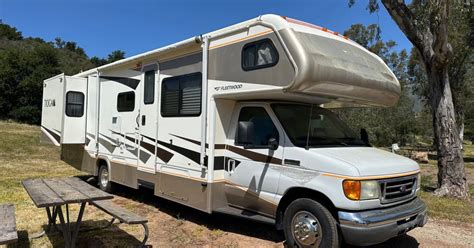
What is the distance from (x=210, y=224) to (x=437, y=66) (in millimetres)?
6997

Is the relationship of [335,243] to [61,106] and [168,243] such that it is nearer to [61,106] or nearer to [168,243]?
[168,243]

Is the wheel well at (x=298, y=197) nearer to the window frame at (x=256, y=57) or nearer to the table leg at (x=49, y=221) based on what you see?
the window frame at (x=256, y=57)

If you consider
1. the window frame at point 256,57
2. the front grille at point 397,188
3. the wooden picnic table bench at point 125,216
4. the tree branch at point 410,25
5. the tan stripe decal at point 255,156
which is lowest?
the wooden picnic table bench at point 125,216

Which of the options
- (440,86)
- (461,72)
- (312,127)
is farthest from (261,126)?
(461,72)

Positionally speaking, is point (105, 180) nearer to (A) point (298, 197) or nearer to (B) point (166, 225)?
(B) point (166, 225)

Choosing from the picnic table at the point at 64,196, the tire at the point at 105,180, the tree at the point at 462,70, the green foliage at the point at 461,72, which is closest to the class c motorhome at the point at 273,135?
the tire at the point at 105,180

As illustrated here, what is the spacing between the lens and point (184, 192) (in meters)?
6.71

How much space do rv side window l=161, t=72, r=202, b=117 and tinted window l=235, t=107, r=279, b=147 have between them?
40.6 inches

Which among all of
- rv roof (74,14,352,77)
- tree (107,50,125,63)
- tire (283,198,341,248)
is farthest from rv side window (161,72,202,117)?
tree (107,50,125,63)

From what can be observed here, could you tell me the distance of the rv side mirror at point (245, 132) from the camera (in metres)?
5.68

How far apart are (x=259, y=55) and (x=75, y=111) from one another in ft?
19.6

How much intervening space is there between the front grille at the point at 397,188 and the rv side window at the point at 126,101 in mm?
5281

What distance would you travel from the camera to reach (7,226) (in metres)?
4.35

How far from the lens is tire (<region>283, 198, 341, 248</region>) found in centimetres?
477
